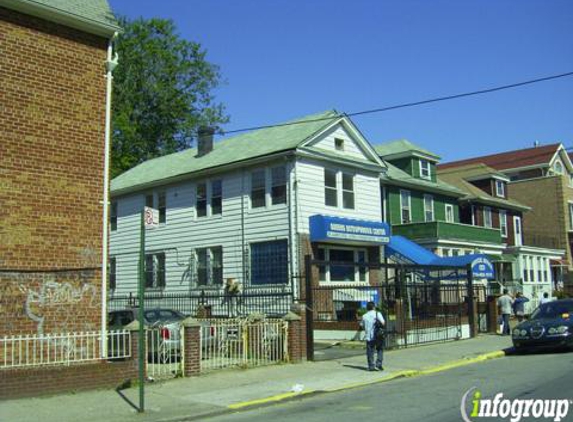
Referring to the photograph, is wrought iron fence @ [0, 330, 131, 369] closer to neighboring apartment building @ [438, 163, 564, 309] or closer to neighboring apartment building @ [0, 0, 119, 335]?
neighboring apartment building @ [0, 0, 119, 335]

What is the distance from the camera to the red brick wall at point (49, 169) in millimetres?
12422

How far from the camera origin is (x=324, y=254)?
2527 cm

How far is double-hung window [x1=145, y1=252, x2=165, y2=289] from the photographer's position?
28.9 m

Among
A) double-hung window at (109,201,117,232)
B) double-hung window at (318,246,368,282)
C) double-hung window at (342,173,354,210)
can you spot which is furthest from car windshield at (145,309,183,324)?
double-hung window at (109,201,117,232)

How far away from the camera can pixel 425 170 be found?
36.7m

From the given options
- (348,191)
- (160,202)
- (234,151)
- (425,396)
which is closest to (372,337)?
(425,396)

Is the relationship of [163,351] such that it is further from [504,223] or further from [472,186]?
[504,223]

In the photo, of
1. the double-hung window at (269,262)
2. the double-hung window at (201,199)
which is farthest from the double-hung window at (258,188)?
the double-hung window at (201,199)

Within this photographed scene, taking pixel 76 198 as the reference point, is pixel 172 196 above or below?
above

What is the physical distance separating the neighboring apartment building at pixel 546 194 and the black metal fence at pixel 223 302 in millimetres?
31510

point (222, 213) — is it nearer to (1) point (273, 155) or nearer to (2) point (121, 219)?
(1) point (273, 155)

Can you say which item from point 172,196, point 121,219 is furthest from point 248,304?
point 121,219

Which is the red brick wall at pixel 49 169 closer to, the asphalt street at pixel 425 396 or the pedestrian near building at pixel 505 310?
the asphalt street at pixel 425 396

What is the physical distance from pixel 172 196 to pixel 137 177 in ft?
12.1
